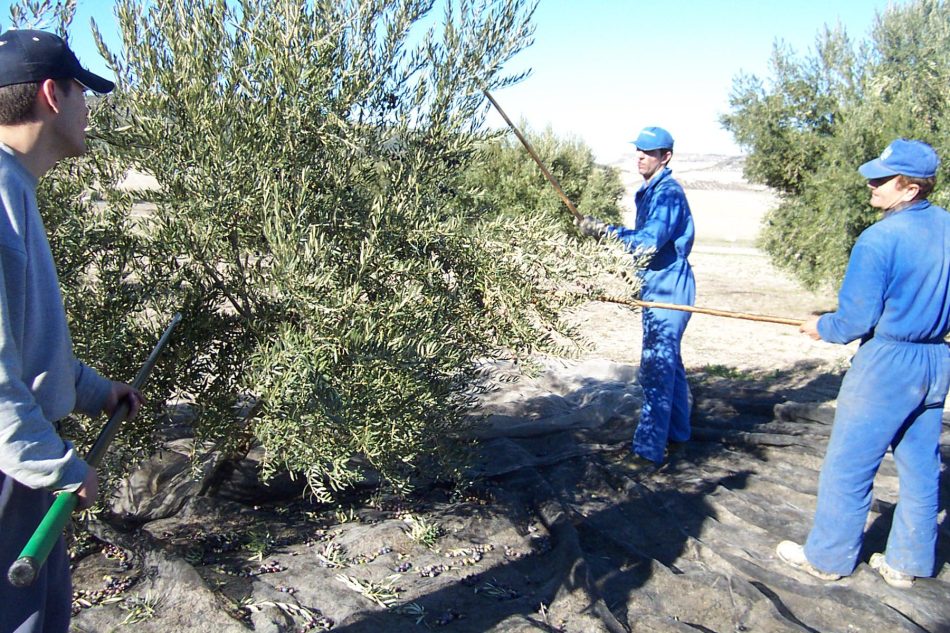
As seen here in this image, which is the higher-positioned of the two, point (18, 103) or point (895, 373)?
point (18, 103)

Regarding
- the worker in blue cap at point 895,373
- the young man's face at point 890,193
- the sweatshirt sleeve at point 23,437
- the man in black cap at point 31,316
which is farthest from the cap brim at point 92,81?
the young man's face at point 890,193

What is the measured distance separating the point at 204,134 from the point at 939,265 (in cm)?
364

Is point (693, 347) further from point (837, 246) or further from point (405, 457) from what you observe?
point (405, 457)

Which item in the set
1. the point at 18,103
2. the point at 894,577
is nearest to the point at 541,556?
the point at 894,577

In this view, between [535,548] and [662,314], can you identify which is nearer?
[535,548]

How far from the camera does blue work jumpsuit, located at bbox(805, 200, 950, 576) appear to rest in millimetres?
4000

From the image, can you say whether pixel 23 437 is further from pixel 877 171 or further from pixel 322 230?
pixel 877 171

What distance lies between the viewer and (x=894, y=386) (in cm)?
407

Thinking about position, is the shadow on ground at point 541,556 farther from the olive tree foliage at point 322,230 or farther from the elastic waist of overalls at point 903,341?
the elastic waist of overalls at point 903,341

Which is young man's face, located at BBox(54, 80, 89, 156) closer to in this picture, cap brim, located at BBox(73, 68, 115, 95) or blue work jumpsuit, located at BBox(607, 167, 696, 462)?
cap brim, located at BBox(73, 68, 115, 95)

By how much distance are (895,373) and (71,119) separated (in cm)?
392

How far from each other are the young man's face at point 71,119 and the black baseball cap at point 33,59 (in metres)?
0.04

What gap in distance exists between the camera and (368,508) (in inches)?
174

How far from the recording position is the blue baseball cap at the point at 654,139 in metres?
5.77
